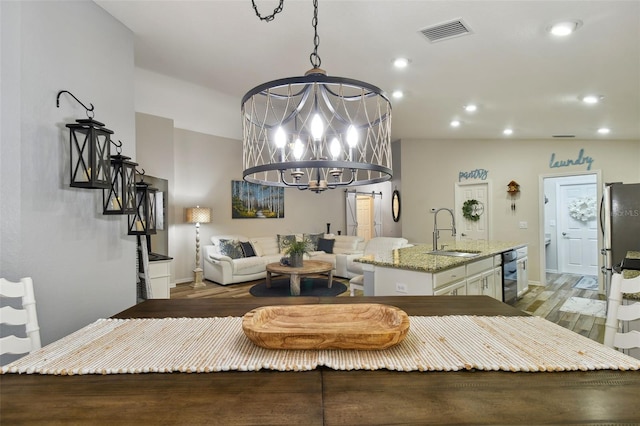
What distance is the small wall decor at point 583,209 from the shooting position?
619cm

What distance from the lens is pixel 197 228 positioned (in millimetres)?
5715

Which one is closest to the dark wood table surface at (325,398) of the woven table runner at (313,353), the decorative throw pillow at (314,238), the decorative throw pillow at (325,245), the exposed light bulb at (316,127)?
the woven table runner at (313,353)

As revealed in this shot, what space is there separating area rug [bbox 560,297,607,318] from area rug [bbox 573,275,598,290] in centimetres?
88

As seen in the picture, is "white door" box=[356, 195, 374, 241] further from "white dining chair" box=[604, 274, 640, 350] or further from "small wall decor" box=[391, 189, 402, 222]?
"white dining chair" box=[604, 274, 640, 350]

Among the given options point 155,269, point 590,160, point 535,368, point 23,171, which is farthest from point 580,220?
point 23,171

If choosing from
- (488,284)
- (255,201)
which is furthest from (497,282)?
(255,201)

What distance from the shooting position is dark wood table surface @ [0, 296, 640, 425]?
750mm

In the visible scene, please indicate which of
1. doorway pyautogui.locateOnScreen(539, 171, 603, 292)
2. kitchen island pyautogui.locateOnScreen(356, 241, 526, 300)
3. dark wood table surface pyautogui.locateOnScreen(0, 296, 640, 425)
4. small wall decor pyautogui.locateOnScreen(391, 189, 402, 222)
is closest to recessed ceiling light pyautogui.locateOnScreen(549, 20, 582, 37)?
kitchen island pyautogui.locateOnScreen(356, 241, 526, 300)

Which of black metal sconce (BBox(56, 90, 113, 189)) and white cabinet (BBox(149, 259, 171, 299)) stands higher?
black metal sconce (BBox(56, 90, 113, 189))

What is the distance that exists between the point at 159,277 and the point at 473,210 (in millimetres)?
5343

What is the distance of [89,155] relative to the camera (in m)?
1.85

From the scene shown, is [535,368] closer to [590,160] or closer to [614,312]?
[614,312]

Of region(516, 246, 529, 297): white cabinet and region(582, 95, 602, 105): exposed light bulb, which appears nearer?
region(582, 95, 602, 105): exposed light bulb

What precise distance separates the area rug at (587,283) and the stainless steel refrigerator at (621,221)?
237 centimetres
